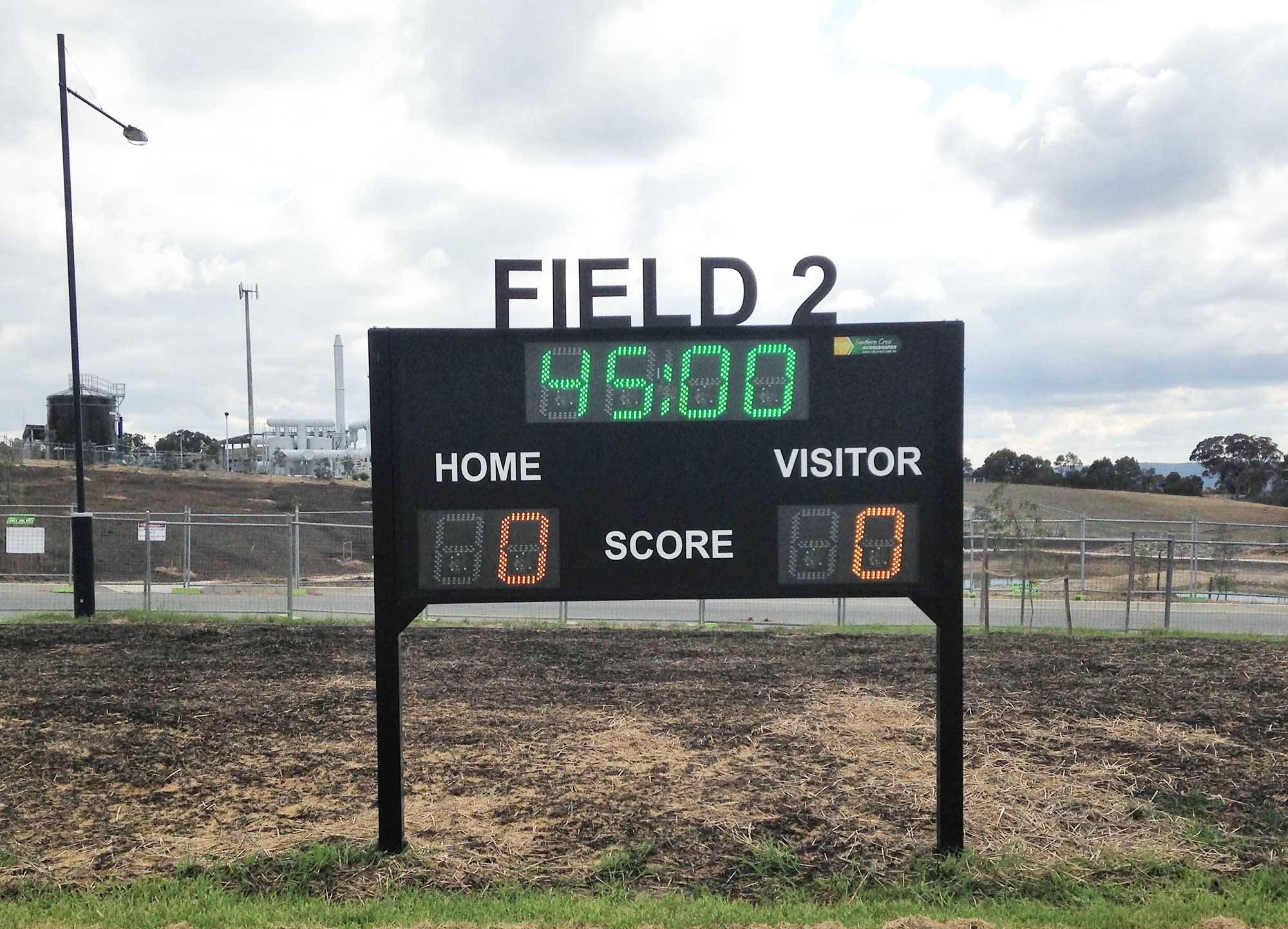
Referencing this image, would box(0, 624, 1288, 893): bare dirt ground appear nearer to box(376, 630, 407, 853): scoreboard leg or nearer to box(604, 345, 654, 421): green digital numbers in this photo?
box(376, 630, 407, 853): scoreboard leg

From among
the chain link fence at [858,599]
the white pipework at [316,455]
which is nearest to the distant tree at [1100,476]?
the chain link fence at [858,599]

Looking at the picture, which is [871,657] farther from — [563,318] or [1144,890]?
[563,318]

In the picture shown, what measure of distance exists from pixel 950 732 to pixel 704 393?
2.64 metres

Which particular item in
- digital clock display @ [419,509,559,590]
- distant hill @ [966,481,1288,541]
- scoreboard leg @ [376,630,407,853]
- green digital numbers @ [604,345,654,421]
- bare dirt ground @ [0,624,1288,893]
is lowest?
distant hill @ [966,481,1288,541]

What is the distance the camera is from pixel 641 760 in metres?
8.05

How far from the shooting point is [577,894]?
5.43m

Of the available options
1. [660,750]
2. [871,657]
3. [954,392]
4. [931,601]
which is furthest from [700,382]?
[871,657]

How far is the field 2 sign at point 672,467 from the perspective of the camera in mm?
6016

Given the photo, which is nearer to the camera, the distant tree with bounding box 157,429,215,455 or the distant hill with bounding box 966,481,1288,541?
the distant hill with bounding box 966,481,1288,541

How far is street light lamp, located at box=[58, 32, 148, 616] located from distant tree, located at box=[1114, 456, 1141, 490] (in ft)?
215

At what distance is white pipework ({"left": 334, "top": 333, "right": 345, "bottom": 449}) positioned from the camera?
8731 cm

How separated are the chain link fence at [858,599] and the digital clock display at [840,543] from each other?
664cm

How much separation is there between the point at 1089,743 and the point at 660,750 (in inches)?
149

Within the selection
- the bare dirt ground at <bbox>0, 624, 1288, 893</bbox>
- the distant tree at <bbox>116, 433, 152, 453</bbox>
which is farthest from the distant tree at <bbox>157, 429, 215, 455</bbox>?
the bare dirt ground at <bbox>0, 624, 1288, 893</bbox>
